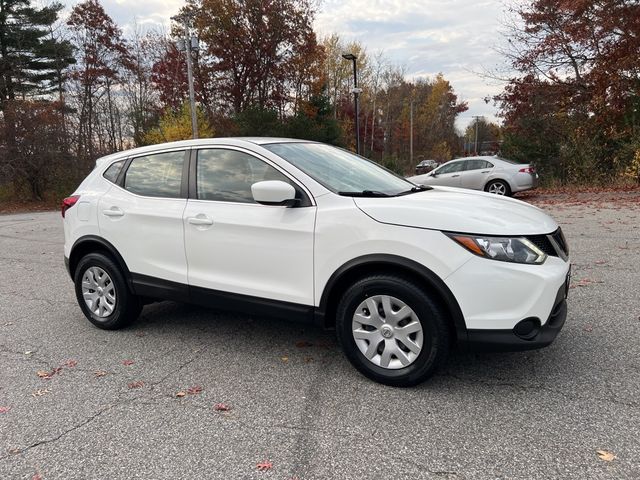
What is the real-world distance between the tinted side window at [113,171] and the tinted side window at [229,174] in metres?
1.02

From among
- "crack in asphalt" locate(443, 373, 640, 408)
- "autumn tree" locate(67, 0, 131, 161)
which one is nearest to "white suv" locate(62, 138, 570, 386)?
"crack in asphalt" locate(443, 373, 640, 408)

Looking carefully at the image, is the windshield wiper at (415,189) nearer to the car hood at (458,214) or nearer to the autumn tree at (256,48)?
the car hood at (458,214)

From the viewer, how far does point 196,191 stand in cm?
401

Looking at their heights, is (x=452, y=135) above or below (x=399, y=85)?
below

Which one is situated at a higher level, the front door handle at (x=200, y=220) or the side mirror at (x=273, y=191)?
the side mirror at (x=273, y=191)

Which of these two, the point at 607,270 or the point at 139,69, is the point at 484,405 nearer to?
the point at 607,270

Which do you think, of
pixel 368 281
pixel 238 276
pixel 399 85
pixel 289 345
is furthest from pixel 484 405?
pixel 399 85

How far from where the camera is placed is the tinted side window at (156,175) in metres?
4.19

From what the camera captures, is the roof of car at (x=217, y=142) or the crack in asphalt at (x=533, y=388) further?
the roof of car at (x=217, y=142)

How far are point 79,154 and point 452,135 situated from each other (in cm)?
6598

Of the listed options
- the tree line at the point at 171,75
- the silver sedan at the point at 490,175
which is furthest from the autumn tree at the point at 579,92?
the tree line at the point at 171,75

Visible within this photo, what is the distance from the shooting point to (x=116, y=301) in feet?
14.8

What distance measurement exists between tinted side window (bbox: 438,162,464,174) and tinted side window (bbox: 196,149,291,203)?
1279cm

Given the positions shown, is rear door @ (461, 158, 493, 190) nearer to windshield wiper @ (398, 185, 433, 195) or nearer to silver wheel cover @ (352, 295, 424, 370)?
windshield wiper @ (398, 185, 433, 195)
